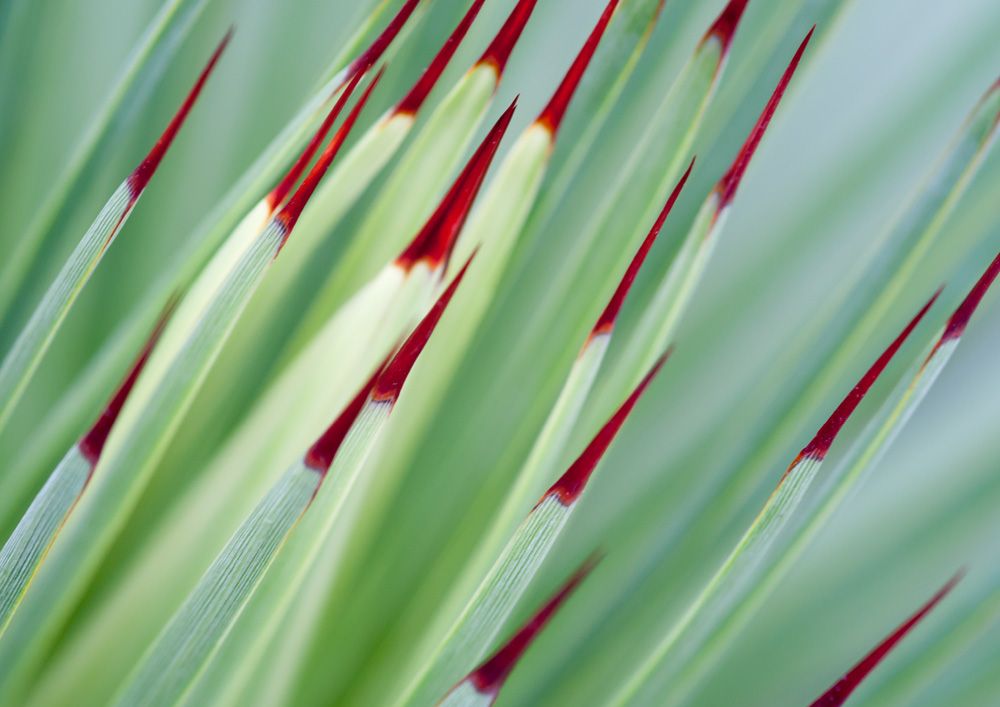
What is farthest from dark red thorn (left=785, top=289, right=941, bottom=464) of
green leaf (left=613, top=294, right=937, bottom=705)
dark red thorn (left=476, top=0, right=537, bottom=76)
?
dark red thorn (left=476, top=0, right=537, bottom=76)

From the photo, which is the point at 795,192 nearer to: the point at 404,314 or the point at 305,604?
the point at 404,314

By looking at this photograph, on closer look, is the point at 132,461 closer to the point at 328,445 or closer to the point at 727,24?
the point at 328,445

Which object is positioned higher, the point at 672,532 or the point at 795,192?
the point at 795,192

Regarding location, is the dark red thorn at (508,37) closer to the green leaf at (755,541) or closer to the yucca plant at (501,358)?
the yucca plant at (501,358)

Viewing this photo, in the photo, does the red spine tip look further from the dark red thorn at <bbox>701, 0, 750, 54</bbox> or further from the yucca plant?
the dark red thorn at <bbox>701, 0, 750, 54</bbox>

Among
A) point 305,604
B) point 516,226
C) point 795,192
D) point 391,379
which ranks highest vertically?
point 795,192

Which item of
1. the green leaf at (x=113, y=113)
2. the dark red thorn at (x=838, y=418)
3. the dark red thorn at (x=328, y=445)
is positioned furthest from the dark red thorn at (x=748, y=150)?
the green leaf at (x=113, y=113)

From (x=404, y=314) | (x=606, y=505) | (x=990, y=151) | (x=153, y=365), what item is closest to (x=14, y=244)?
(x=153, y=365)
